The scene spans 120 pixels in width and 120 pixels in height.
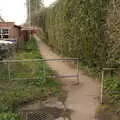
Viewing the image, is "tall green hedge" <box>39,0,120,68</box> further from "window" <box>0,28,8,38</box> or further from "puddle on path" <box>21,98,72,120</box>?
"window" <box>0,28,8,38</box>

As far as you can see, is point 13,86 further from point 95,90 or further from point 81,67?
point 81,67

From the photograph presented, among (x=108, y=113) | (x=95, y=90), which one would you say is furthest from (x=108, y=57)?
(x=108, y=113)

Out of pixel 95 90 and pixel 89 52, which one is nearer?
pixel 95 90

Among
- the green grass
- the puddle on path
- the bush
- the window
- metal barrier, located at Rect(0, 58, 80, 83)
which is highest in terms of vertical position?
the window

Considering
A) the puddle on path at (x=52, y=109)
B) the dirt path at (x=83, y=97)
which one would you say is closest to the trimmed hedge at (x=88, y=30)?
the dirt path at (x=83, y=97)

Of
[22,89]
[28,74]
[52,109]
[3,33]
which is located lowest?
[52,109]

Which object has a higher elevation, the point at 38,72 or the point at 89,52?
the point at 89,52

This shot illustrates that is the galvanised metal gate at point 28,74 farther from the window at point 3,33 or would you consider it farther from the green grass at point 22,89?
the window at point 3,33

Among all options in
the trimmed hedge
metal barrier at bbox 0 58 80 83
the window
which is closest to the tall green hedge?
the trimmed hedge

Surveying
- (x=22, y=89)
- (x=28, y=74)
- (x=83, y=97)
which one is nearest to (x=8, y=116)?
(x=22, y=89)

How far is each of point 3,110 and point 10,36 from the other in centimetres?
2227

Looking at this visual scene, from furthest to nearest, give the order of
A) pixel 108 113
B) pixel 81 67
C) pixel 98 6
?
pixel 81 67 → pixel 98 6 → pixel 108 113

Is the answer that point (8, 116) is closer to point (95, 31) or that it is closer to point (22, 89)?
point (22, 89)

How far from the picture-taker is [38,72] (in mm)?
9500
